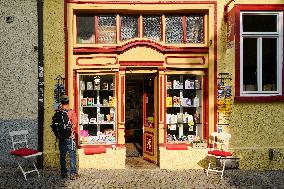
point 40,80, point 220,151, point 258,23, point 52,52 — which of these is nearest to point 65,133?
point 40,80

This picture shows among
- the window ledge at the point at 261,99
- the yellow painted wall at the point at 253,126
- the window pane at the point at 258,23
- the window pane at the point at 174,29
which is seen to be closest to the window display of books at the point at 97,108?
the window pane at the point at 174,29

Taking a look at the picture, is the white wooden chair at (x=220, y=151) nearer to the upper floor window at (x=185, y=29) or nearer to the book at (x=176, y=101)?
the book at (x=176, y=101)

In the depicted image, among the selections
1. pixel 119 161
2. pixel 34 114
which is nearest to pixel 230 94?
pixel 119 161

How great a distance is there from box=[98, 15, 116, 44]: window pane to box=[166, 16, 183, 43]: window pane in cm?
143

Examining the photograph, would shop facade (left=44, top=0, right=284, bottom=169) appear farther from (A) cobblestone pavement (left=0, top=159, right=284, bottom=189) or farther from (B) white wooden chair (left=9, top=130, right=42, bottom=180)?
(B) white wooden chair (left=9, top=130, right=42, bottom=180)

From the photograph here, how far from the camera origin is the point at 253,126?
9516 mm

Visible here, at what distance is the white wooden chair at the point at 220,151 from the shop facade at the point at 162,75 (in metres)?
0.25

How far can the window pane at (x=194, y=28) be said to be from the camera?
31.8ft

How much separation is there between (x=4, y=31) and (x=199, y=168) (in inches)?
240

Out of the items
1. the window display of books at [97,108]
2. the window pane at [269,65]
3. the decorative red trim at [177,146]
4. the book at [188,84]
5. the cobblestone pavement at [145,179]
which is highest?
the window pane at [269,65]

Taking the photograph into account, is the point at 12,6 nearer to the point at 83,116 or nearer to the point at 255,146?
the point at 83,116

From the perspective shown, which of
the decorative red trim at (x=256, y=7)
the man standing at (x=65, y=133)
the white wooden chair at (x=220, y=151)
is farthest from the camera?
the decorative red trim at (x=256, y=7)

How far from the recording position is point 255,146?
375 inches

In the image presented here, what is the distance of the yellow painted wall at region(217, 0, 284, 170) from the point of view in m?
9.46
